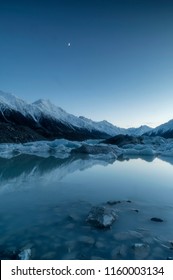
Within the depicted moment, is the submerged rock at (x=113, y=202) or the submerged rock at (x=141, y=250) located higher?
the submerged rock at (x=113, y=202)

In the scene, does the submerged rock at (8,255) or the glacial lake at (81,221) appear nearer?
the submerged rock at (8,255)

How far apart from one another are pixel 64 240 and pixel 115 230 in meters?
0.96

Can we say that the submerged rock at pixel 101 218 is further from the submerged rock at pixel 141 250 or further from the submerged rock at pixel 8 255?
the submerged rock at pixel 8 255

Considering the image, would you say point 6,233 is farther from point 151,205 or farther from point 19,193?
point 151,205

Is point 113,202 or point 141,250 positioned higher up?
point 113,202

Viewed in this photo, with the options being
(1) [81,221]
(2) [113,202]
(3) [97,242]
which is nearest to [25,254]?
(3) [97,242]

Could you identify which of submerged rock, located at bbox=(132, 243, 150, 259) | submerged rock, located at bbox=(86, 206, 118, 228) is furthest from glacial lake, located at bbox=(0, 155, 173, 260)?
submerged rock, located at bbox=(86, 206, 118, 228)

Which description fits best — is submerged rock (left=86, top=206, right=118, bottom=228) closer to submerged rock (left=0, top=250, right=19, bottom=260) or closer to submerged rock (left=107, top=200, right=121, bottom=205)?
submerged rock (left=107, top=200, right=121, bottom=205)

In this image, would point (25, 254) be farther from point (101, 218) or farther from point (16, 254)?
point (101, 218)

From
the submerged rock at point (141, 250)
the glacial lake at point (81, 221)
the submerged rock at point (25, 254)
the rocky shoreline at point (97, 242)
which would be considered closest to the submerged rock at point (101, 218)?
the rocky shoreline at point (97, 242)

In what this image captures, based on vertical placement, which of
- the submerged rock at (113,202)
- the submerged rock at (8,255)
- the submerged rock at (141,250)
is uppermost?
the submerged rock at (113,202)

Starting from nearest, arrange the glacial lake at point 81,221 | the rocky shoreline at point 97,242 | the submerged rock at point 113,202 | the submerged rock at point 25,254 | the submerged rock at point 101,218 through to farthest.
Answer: the submerged rock at point 25,254 < the rocky shoreline at point 97,242 < the glacial lake at point 81,221 < the submerged rock at point 101,218 < the submerged rock at point 113,202
